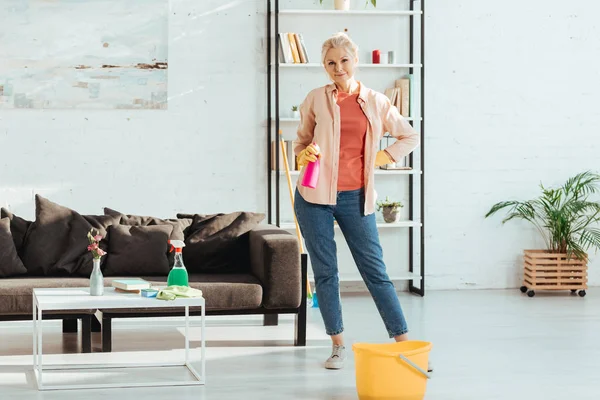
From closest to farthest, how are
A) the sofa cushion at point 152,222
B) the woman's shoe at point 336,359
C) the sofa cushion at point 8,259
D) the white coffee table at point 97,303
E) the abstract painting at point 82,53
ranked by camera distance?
the white coffee table at point 97,303 < the woman's shoe at point 336,359 < the sofa cushion at point 8,259 < the sofa cushion at point 152,222 < the abstract painting at point 82,53

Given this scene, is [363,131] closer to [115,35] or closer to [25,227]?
[25,227]

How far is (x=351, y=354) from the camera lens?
4863 mm

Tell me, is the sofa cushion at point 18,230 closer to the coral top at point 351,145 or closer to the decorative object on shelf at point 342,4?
the coral top at point 351,145

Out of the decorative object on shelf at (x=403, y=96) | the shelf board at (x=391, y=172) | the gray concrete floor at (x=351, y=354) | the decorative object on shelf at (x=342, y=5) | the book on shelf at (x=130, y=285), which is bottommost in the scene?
the gray concrete floor at (x=351, y=354)

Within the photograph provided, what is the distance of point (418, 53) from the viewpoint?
7.27 m

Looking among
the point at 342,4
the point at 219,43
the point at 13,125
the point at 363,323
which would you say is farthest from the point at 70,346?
the point at 342,4

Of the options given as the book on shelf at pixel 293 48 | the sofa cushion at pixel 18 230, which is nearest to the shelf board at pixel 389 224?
the book on shelf at pixel 293 48

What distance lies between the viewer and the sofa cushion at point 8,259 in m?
5.24

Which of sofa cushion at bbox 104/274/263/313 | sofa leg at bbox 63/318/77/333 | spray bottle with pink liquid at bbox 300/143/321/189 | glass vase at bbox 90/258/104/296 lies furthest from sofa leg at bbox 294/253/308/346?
sofa leg at bbox 63/318/77/333

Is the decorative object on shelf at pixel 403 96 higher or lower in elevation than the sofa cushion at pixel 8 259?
higher

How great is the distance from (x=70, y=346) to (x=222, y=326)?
3.21 feet

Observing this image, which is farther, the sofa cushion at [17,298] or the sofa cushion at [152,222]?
the sofa cushion at [152,222]

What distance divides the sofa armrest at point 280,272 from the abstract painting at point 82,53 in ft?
7.38

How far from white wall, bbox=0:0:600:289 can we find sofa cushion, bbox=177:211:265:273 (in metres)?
1.40
